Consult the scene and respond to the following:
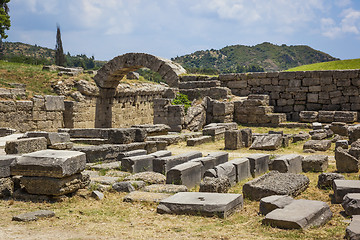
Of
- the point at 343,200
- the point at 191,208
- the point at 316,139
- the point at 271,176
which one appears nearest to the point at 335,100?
the point at 316,139

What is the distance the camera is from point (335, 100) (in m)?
17.9

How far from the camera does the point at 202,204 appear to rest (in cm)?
→ 590

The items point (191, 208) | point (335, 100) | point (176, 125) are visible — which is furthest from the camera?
point (335, 100)

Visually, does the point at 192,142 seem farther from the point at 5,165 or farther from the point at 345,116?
the point at 5,165

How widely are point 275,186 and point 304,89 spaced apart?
1238cm

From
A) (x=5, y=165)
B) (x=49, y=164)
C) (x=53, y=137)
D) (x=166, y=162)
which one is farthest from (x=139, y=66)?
(x=49, y=164)

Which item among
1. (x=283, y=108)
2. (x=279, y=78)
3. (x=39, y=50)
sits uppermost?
(x=39, y=50)

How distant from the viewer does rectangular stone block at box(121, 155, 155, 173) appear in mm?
9273

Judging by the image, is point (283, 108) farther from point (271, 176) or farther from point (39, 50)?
point (39, 50)

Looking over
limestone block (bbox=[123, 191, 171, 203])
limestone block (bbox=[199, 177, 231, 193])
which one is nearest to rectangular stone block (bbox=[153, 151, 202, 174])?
limestone block (bbox=[199, 177, 231, 193])

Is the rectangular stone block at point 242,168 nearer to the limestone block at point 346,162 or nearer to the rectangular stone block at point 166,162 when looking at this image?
the rectangular stone block at point 166,162

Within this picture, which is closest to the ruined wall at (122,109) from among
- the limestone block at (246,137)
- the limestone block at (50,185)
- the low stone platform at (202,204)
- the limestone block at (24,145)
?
the limestone block at (246,137)

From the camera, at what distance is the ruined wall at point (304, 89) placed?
17.6 meters

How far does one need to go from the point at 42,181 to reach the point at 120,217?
1.78 metres
